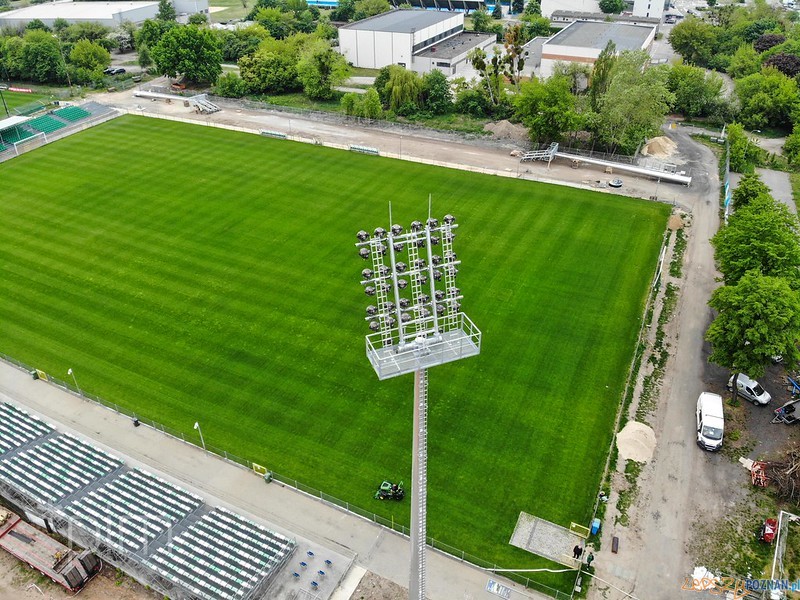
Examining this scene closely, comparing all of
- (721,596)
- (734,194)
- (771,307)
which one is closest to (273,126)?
(734,194)

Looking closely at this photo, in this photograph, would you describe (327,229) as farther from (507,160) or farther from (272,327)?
(507,160)

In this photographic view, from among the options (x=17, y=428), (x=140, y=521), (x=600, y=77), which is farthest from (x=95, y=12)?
(x=140, y=521)

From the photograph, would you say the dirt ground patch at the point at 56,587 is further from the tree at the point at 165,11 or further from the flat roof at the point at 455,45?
the tree at the point at 165,11

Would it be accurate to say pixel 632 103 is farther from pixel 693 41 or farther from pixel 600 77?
pixel 693 41

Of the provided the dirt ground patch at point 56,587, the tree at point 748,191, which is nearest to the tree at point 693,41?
the tree at point 748,191

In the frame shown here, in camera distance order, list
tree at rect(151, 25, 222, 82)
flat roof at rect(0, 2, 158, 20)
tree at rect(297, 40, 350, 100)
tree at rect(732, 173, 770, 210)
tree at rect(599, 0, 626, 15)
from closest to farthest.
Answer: tree at rect(732, 173, 770, 210)
tree at rect(297, 40, 350, 100)
tree at rect(151, 25, 222, 82)
flat roof at rect(0, 2, 158, 20)
tree at rect(599, 0, 626, 15)

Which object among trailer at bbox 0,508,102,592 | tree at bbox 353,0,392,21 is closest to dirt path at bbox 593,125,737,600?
trailer at bbox 0,508,102,592

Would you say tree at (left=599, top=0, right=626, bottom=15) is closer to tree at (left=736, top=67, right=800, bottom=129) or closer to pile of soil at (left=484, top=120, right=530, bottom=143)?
tree at (left=736, top=67, right=800, bottom=129)
